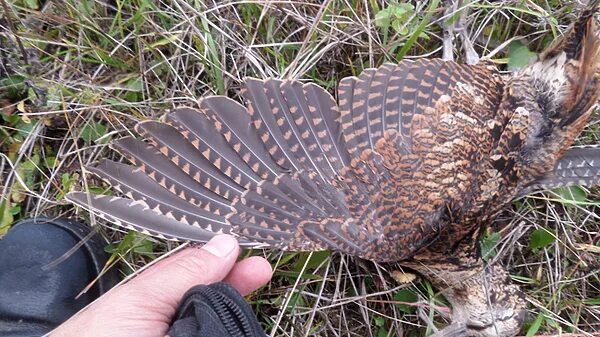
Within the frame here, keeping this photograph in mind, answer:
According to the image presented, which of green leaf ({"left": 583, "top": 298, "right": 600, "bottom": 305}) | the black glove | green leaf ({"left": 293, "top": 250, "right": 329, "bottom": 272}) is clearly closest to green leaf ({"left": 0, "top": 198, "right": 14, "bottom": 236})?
the black glove

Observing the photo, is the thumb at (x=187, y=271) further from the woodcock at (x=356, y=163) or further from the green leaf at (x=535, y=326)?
the green leaf at (x=535, y=326)

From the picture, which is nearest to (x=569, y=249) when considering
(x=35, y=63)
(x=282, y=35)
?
(x=282, y=35)

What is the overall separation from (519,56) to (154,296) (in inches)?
97.7

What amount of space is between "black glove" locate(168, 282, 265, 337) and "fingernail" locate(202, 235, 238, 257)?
0.89 ft

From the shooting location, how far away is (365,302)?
3492 mm

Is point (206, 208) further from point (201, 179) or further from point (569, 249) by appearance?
point (569, 249)

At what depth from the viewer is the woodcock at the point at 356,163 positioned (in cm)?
299

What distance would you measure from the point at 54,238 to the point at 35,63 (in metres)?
0.96

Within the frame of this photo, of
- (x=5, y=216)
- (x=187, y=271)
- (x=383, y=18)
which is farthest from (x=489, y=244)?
(x=5, y=216)

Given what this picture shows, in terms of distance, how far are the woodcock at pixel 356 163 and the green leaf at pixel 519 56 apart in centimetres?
30

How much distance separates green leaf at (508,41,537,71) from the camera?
362 cm

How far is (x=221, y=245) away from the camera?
110 inches

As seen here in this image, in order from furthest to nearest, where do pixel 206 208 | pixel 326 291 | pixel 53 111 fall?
pixel 326 291, pixel 53 111, pixel 206 208

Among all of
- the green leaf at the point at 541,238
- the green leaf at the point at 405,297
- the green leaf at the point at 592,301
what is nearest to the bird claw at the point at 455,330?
the green leaf at the point at 405,297
